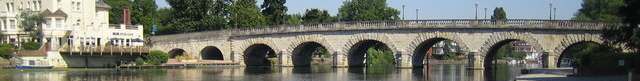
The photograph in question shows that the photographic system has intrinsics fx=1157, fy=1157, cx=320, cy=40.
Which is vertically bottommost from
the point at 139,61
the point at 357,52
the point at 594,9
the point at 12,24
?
the point at 139,61

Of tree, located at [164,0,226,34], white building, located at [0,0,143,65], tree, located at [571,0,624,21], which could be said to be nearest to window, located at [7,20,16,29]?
white building, located at [0,0,143,65]

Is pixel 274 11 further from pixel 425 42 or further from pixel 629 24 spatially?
pixel 629 24

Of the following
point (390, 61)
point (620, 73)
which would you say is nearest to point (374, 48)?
point (390, 61)

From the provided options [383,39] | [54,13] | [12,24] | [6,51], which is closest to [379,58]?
[383,39]

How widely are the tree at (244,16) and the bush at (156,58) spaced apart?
16.6 m

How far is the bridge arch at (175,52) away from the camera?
9501 cm

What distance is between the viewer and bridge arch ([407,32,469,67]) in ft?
243

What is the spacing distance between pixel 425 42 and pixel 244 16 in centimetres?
2933

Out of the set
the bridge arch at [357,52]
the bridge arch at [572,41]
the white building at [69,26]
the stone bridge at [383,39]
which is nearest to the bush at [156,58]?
the white building at [69,26]

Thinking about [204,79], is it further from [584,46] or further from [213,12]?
[213,12]

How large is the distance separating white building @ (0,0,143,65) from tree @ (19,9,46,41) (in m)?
0.54

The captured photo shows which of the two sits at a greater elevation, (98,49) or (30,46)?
(30,46)

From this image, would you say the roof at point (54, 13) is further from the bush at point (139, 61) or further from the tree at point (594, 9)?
the tree at point (594, 9)

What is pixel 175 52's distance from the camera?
96438mm
